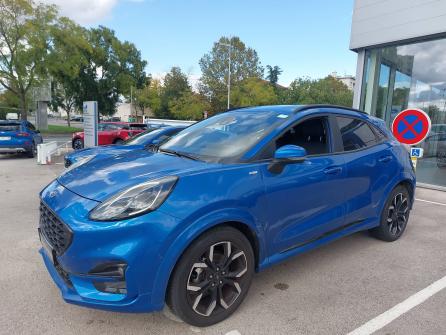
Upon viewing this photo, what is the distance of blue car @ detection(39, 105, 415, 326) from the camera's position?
87.0 inches

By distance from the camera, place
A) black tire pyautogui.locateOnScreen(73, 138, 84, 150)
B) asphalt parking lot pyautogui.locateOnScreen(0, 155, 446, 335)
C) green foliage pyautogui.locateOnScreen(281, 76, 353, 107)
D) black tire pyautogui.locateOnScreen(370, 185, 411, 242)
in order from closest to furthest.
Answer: asphalt parking lot pyautogui.locateOnScreen(0, 155, 446, 335) < black tire pyautogui.locateOnScreen(370, 185, 411, 242) < black tire pyautogui.locateOnScreen(73, 138, 84, 150) < green foliage pyautogui.locateOnScreen(281, 76, 353, 107)

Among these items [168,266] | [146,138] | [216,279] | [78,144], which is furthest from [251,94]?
[168,266]

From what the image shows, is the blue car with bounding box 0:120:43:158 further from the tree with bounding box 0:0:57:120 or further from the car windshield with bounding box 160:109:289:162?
the tree with bounding box 0:0:57:120

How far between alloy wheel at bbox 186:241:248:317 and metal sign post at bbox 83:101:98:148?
10.6 m

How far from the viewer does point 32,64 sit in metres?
24.5

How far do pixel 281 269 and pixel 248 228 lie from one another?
115 cm

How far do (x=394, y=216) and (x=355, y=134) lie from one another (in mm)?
1374

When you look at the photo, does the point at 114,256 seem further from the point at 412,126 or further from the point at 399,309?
the point at 412,126

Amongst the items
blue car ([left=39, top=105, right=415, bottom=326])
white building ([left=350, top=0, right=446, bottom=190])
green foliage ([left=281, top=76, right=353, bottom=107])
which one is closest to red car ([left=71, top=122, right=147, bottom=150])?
white building ([left=350, top=0, right=446, bottom=190])

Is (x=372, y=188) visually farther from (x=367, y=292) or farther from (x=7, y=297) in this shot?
(x=7, y=297)

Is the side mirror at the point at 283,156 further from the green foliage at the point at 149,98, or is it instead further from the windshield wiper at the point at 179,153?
the green foliage at the point at 149,98

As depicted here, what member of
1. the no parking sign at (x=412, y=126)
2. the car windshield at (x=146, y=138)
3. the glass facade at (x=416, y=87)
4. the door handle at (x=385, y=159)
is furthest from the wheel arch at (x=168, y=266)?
the glass facade at (x=416, y=87)

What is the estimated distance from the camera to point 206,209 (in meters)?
2.37

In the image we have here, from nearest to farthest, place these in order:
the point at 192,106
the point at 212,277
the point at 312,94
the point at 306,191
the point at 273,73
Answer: the point at 212,277 → the point at 306,191 → the point at 192,106 → the point at 312,94 → the point at 273,73
